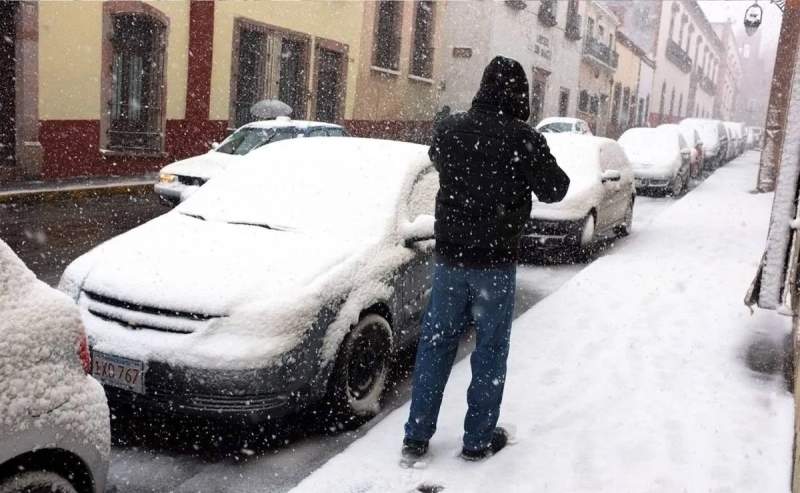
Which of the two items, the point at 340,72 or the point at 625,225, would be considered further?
the point at 340,72

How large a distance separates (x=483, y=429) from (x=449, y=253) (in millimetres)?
850

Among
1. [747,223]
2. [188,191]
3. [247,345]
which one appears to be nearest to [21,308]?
[247,345]

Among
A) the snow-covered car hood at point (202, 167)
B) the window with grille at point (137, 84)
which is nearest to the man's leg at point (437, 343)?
the snow-covered car hood at point (202, 167)

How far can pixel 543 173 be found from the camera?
11.7ft

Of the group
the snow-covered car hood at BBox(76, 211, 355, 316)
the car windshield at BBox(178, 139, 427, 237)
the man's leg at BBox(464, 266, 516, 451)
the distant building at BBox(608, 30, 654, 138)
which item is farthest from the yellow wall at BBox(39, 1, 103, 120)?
the distant building at BBox(608, 30, 654, 138)

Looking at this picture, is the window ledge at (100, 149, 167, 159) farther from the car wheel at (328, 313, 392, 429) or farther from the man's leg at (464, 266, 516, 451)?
the man's leg at (464, 266, 516, 451)

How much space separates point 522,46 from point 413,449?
28.3m

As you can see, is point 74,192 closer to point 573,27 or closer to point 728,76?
point 573,27

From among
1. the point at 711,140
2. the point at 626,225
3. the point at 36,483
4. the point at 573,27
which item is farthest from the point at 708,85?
the point at 36,483

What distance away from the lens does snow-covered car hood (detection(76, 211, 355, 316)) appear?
12.5 ft

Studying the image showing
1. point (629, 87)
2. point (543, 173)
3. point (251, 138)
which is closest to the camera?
point (543, 173)

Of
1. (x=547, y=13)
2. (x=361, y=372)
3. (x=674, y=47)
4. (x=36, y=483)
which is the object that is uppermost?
(x=674, y=47)

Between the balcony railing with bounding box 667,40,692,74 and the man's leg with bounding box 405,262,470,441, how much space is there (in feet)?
182

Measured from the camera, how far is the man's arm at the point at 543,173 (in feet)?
11.6
